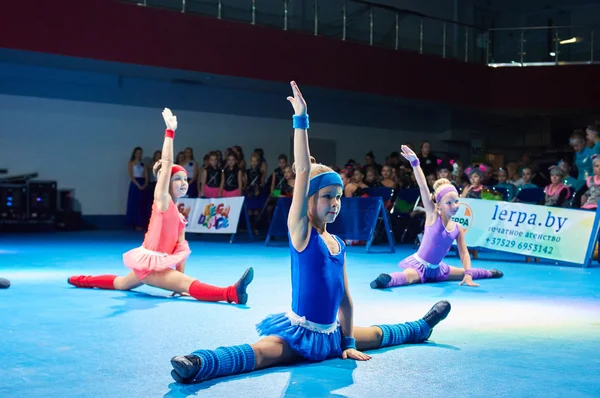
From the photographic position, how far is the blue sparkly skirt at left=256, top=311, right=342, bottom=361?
12.8 feet

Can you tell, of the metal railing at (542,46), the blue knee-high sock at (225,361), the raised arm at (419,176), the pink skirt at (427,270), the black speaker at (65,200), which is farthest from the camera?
the metal railing at (542,46)

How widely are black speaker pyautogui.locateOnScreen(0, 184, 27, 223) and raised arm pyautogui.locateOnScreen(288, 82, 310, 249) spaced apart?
13586 mm

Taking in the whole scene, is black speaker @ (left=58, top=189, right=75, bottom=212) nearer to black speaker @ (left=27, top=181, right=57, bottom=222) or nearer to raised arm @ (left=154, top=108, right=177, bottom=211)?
black speaker @ (left=27, top=181, right=57, bottom=222)

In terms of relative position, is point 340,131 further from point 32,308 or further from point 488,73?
point 32,308

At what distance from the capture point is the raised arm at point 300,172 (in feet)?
11.9

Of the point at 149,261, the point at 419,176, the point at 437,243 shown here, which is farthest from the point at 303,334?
the point at 437,243

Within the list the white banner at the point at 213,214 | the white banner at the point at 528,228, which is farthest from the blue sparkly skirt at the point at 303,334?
the white banner at the point at 213,214

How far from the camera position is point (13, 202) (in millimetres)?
16047

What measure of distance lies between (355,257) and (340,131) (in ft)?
35.9

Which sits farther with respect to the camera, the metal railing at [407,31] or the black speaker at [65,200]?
the black speaker at [65,200]

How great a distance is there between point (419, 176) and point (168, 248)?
240 centimetres

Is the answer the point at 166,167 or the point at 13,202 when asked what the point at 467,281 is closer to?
the point at 166,167

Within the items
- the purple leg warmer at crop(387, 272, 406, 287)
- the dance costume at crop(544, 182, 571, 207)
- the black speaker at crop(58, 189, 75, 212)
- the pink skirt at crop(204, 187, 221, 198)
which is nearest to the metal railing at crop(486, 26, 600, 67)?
the dance costume at crop(544, 182, 571, 207)

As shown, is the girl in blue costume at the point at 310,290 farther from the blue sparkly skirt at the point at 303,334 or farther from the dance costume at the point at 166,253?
the dance costume at the point at 166,253
